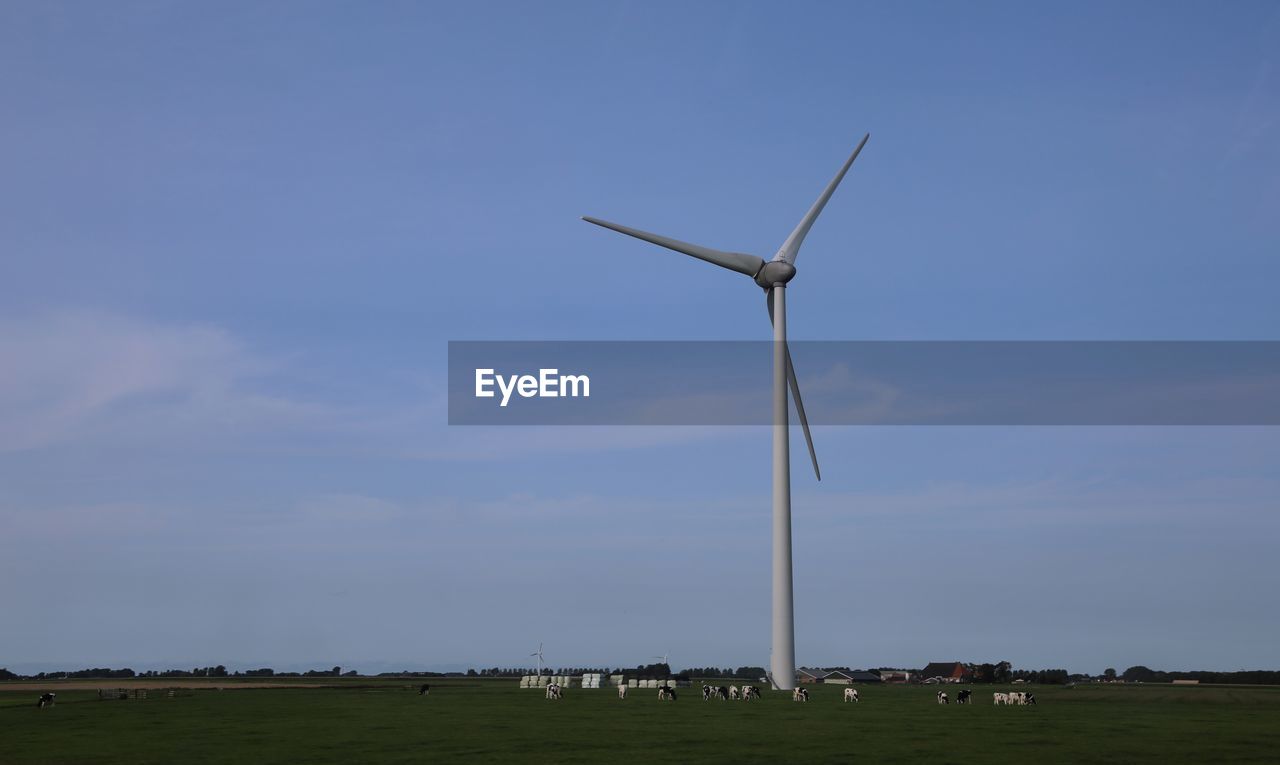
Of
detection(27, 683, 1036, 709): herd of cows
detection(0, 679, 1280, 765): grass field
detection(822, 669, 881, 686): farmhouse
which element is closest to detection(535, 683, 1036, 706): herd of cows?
detection(27, 683, 1036, 709): herd of cows

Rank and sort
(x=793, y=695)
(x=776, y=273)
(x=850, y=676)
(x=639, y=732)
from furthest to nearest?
(x=850, y=676) < (x=776, y=273) < (x=793, y=695) < (x=639, y=732)

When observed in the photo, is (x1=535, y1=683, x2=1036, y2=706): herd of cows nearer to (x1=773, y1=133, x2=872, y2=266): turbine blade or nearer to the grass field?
the grass field

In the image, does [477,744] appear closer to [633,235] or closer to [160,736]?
[160,736]

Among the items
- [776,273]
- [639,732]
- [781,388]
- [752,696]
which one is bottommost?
[752,696]

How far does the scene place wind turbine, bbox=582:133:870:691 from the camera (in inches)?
3637

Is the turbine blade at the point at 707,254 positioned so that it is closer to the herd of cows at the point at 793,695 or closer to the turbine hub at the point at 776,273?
the turbine hub at the point at 776,273

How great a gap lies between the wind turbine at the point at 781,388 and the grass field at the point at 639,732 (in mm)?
10886

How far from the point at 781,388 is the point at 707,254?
14.3 meters

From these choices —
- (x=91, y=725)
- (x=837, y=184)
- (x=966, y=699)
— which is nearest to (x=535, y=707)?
(x=91, y=725)

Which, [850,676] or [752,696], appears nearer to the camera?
[752,696]

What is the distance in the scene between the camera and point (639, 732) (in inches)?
2042

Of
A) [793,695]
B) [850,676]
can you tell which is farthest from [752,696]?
[850,676]

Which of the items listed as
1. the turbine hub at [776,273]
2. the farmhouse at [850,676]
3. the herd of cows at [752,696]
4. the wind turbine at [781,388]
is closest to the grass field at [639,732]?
the herd of cows at [752,696]

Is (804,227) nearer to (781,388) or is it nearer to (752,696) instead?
(781,388)
